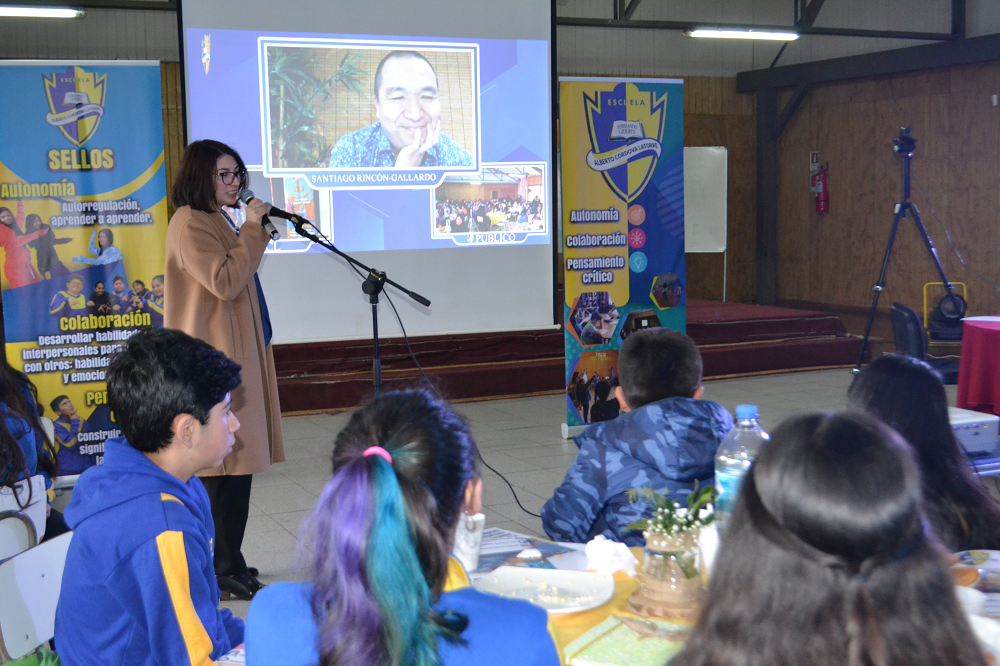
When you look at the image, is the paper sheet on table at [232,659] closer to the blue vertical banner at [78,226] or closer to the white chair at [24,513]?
the white chair at [24,513]

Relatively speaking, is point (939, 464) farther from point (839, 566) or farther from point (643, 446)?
point (839, 566)

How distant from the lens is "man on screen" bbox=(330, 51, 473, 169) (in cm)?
567

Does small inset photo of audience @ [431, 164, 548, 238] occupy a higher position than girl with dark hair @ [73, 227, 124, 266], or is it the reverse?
small inset photo of audience @ [431, 164, 548, 238]

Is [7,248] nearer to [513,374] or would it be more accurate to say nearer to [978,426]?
[513,374]

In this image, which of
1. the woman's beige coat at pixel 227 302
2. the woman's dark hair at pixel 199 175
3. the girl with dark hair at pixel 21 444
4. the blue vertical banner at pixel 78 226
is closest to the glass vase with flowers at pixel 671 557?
the girl with dark hair at pixel 21 444

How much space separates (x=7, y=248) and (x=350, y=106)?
228 centimetres

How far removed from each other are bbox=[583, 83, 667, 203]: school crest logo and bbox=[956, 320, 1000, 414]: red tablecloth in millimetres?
1985

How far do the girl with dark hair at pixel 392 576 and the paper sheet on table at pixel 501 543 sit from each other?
739 mm

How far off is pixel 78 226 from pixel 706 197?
7865mm

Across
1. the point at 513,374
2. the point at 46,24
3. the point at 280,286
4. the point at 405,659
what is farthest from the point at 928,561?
the point at 46,24

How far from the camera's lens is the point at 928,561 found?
0.81 metres

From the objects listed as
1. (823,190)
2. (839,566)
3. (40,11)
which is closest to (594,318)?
(839,566)

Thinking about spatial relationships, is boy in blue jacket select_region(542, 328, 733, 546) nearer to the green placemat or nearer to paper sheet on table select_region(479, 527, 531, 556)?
paper sheet on table select_region(479, 527, 531, 556)

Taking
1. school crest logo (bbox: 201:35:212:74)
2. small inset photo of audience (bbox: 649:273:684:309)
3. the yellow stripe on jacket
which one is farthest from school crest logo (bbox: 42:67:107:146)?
the yellow stripe on jacket
